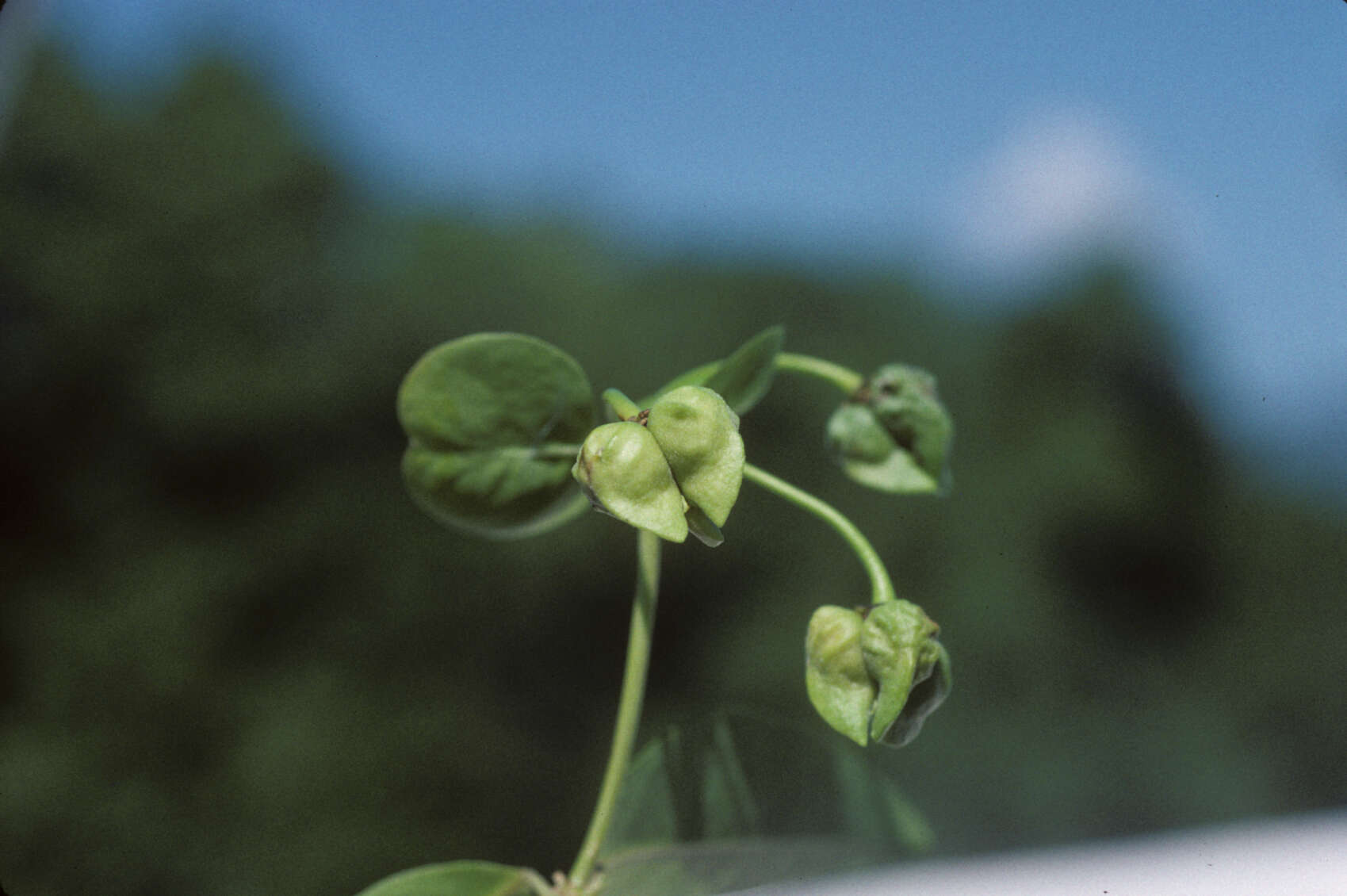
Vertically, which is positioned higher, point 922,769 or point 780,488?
point 780,488

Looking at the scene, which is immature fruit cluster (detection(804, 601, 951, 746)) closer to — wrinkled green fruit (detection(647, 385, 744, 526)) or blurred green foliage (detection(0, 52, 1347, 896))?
wrinkled green fruit (detection(647, 385, 744, 526))

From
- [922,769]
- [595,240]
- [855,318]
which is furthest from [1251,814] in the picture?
[595,240]

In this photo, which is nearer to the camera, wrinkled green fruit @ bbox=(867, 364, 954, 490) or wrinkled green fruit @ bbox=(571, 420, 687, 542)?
wrinkled green fruit @ bbox=(571, 420, 687, 542)

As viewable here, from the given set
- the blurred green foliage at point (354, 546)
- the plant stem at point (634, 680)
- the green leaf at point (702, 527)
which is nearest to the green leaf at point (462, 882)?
the plant stem at point (634, 680)

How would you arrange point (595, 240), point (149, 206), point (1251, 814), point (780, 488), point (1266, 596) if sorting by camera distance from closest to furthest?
1. point (780, 488)
2. point (149, 206)
3. point (595, 240)
4. point (1251, 814)
5. point (1266, 596)

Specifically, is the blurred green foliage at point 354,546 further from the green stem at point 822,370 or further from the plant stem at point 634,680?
the plant stem at point 634,680

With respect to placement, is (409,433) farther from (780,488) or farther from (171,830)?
(171,830)

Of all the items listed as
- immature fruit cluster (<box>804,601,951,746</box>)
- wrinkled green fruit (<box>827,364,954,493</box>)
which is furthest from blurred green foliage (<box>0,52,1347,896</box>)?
immature fruit cluster (<box>804,601,951,746</box>)
